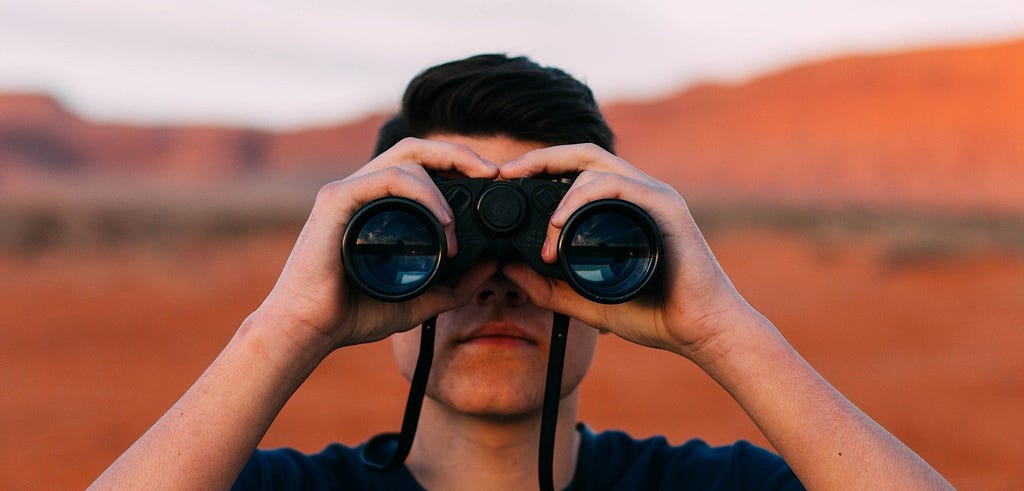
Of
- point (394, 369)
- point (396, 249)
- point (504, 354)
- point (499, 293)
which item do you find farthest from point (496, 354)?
point (394, 369)

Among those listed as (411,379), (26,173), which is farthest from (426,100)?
(26,173)

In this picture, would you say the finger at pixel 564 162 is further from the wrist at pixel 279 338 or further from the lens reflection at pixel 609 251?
the wrist at pixel 279 338

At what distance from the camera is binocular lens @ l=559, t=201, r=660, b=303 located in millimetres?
1751

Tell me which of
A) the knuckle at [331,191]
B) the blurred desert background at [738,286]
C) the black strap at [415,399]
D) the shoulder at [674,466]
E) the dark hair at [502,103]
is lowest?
the blurred desert background at [738,286]

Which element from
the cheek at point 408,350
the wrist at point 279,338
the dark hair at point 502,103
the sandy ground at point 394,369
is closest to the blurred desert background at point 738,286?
the sandy ground at point 394,369

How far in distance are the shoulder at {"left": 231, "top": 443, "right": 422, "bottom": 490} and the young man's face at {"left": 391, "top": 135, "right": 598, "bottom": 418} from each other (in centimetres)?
22

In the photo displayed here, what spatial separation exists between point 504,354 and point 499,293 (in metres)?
0.16

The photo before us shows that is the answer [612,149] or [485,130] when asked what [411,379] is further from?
[612,149]

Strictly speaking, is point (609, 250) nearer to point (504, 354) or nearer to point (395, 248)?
point (504, 354)

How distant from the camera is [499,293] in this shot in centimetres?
202

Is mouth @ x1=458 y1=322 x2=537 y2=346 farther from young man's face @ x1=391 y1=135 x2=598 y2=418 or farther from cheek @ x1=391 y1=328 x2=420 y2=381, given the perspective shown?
cheek @ x1=391 y1=328 x2=420 y2=381

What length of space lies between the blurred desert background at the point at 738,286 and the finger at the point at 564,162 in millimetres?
1796

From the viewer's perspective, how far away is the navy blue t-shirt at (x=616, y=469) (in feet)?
6.25

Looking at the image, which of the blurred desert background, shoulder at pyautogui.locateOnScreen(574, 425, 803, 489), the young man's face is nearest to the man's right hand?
the young man's face
